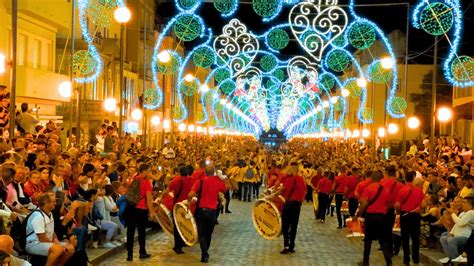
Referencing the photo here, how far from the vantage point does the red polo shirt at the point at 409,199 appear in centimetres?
1745

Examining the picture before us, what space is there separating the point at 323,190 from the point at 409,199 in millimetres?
10518

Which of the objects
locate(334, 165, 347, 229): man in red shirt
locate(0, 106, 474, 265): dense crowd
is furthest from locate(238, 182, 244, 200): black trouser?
locate(0, 106, 474, 265): dense crowd

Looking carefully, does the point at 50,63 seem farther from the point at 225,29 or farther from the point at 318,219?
the point at 318,219

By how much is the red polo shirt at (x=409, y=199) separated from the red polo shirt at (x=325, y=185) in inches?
402

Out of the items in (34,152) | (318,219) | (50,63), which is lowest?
(318,219)

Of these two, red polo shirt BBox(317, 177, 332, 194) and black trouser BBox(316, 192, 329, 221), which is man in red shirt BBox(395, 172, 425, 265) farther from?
black trouser BBox(316, 192, 329, 221)

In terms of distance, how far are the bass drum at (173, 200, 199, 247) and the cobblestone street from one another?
431 millimetres

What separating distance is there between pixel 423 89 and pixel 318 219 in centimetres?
4262

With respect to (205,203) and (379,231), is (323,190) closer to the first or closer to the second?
(205,203)

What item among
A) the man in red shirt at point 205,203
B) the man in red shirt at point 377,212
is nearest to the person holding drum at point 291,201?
the man in red shirt at point 205,203

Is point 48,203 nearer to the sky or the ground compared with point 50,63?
nearer to the ground

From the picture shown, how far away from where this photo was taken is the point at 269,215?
19.4 m

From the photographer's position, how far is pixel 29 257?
1250cm

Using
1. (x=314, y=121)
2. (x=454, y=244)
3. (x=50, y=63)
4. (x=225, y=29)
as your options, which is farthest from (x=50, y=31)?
(x=314, y=121)
